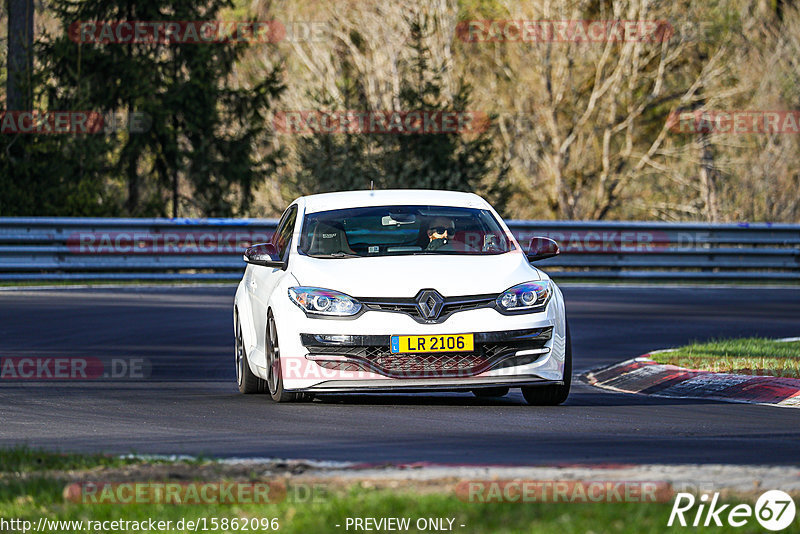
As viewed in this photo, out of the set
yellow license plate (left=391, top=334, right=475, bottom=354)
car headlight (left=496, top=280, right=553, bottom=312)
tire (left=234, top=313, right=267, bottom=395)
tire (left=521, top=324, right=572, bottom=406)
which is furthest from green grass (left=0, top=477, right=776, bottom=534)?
tire (left=234, top=313, right=267, bottom=395)

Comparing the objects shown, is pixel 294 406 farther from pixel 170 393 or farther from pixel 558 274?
pixel 558 274

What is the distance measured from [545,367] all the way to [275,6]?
41.0 meters

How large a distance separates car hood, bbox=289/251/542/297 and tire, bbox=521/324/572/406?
640mm

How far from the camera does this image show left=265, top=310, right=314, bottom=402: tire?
35.4 feet

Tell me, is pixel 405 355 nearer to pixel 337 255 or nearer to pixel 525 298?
pixel 525 298

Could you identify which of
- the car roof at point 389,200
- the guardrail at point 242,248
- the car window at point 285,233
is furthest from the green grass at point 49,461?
the guardrail at point 242,248

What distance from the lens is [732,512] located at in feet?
18.7

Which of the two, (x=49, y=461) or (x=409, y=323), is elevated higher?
(x=409, y=323)

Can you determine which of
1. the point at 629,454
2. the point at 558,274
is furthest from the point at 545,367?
the point at 558,274

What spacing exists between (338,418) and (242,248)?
1721 cm

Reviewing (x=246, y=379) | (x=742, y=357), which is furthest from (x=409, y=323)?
(x=742, y=357)

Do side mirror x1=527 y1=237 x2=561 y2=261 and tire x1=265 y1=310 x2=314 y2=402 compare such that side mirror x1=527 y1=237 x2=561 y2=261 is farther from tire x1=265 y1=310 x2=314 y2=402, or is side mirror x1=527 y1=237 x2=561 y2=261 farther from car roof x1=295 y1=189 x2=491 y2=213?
tire x1=265 y1=310 x2=314 y2=402

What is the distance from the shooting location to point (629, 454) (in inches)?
310

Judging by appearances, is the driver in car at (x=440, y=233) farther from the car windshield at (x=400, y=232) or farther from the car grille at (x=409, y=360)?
the car grille at (x=409, y=360)
